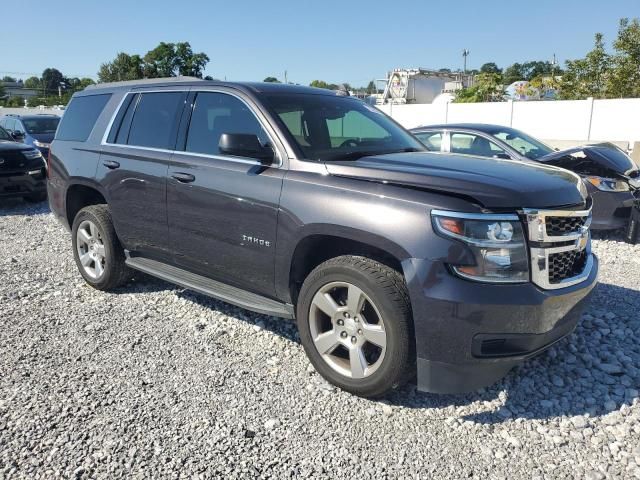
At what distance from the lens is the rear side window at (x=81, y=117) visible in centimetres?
509

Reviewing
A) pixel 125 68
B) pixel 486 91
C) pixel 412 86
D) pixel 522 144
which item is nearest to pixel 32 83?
pixel 125 68

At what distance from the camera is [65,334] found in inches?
162

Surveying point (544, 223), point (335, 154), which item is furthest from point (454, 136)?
point (544, 223)

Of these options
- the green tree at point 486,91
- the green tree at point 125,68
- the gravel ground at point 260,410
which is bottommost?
the gravel ground at point 260,410

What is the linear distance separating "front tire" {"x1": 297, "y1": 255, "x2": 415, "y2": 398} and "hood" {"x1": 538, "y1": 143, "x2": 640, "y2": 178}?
5.28 meters

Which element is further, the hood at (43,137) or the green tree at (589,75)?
the green tree at (589,75)

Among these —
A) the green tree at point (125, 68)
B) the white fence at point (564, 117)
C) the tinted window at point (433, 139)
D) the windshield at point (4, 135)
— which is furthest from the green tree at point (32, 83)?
the tinted window at point (433, 139)

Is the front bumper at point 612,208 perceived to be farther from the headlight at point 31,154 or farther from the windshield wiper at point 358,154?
the headlight at point 31,154

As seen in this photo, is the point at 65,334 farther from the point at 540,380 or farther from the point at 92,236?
the point at 540,380

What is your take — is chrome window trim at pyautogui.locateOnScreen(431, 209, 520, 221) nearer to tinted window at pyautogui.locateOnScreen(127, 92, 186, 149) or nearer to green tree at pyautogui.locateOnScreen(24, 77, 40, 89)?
tinted window at pyautogui.locateOnScreen(127, 92, 186, 149)

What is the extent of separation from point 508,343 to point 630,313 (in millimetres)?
2391

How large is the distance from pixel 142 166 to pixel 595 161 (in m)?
5.89

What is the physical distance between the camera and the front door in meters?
3.50

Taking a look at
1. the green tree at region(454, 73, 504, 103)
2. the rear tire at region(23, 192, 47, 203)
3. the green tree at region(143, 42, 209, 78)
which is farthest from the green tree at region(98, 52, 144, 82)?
the rear tire at region(23, 192, 47, 203)
